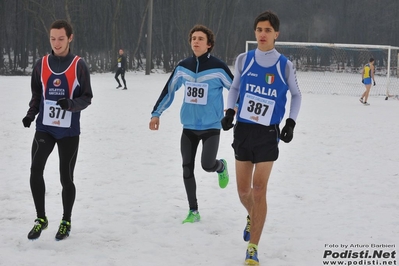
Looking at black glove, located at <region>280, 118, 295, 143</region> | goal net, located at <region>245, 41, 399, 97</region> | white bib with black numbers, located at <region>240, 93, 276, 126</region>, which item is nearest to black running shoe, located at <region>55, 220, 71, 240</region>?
white bib with black numbers, located at <region>240, 93, 276, 126</region>

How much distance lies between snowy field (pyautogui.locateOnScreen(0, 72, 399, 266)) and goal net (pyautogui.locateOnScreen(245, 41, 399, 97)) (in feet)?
62.0

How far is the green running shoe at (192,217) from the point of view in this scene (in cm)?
570

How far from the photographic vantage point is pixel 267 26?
14.8 feet

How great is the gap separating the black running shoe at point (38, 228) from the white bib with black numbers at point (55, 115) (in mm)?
858

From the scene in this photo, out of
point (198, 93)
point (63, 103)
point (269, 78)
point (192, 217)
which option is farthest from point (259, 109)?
point (192, 217)

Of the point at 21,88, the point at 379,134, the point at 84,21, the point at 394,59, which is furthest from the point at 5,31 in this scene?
the point at 379,134

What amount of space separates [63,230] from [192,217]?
132 centimetres

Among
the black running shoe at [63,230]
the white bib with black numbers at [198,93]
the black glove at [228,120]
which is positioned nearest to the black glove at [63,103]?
the black running shoe at [63,230]

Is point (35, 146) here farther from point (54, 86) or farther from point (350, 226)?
point (350, 226)

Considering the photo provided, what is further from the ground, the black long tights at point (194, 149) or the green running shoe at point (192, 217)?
the black long tights at point (194, 149)

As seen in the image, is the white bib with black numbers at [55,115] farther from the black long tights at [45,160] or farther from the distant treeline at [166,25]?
the distant treeline at [166,25]

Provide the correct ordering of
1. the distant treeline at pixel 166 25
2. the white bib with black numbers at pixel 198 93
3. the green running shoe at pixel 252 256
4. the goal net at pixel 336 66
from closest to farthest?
the green running shoe at pixel 252 256 → the white bib with black numbers at pixel 198 93 → the goal net at pixel 336 66 → the distant treeline at pixel 166 25

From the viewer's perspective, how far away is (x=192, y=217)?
5738 millimetres

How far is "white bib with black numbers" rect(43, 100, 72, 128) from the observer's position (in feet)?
16.0
